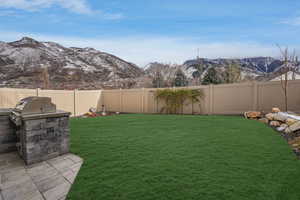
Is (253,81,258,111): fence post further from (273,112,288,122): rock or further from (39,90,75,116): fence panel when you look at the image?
(39,90,75,116): fence panel

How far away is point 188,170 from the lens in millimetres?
2000

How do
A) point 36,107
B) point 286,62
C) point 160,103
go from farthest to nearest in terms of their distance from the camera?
point 160,103
point 286,62
point 36,107

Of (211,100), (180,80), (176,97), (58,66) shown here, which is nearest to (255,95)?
(211,100)

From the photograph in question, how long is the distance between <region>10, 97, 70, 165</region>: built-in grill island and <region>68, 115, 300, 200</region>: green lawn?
0.39 m

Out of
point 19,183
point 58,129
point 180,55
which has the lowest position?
point 19,183

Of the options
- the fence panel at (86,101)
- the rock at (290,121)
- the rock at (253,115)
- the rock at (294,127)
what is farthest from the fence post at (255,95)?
the fence panel at (86,101)

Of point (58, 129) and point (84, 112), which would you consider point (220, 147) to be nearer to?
point (58, 129)

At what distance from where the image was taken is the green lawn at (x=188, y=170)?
1.54 m

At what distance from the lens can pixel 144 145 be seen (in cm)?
304

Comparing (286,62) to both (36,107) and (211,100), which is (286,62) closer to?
(211,100)

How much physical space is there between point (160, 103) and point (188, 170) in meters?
6.82

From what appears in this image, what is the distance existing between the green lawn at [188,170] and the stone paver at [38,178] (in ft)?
0.51

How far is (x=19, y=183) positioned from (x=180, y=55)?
18.9m

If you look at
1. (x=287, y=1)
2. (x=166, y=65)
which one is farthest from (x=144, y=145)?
(x=166, y=65)
